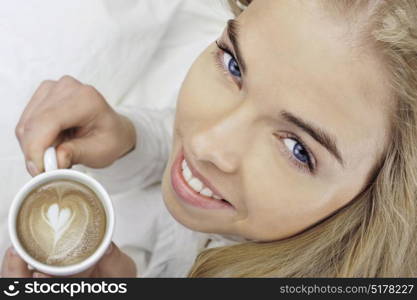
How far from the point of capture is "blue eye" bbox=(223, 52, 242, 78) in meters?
0.94

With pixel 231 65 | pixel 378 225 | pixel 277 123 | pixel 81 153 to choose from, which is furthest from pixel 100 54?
pixel 378 225

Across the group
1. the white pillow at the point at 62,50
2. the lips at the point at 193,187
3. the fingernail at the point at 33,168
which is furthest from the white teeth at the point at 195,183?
the white pillow at the point at 62,50

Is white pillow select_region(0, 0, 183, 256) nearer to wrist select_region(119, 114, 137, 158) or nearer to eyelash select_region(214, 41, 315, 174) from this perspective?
wrist select_region(119, 114, 137, 158)

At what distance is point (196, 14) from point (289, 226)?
0.77 metres

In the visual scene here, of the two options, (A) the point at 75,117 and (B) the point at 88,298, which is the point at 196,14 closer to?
(A) the point at 75,117

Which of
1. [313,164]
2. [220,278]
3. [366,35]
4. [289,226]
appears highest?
[366,35]

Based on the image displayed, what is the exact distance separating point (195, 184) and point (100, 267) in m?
0.26

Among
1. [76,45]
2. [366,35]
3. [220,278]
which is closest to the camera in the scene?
[366,35]

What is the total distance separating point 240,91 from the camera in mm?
912

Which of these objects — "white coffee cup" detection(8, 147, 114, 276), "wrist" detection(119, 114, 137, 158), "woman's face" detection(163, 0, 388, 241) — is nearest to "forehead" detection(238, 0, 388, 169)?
"woman's face" detection(163, 0, 388, 241)

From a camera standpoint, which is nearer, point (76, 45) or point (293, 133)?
point (293, 133)

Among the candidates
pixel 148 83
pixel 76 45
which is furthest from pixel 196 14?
pixel 76 45

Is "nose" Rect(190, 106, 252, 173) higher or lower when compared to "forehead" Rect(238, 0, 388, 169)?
lower

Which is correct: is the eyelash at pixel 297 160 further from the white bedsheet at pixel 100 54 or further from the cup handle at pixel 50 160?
the white bedsheet at pixel 100 54
